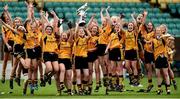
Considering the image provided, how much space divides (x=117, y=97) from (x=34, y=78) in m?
2.85

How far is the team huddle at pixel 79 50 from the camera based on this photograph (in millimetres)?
17359

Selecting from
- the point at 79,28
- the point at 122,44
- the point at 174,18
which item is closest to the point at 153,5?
the point at 174,18

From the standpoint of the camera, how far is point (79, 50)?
17.6 m

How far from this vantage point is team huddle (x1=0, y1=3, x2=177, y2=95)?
57.0 ft

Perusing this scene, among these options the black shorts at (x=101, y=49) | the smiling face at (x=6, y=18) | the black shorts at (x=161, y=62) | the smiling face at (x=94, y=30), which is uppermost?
the smiling face at (x=6, y=18)

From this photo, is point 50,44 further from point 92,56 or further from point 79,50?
point 92,56

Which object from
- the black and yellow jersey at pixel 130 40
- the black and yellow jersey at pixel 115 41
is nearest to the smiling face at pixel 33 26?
the black and yellow jersey at pixel 115 41

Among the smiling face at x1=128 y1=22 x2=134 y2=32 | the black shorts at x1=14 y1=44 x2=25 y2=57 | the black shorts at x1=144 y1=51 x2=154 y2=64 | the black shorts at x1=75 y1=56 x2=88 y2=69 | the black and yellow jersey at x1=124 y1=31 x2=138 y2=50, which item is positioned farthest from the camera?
the black and yellow jersey at x1=124 y1=31 x2=138 y2=50

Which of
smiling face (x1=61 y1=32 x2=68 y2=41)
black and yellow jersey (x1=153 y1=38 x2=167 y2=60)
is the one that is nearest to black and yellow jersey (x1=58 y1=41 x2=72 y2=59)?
smiling face (x1=61 y1=32 x2=68 y2=41)

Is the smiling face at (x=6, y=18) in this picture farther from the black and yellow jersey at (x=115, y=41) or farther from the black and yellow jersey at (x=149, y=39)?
the black and yellow jersey at (x=149, y=39)

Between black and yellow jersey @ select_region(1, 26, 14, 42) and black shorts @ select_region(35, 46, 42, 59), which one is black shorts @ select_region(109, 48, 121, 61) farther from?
black and yellow jersey @ select_region(1, 26, 14, 42)

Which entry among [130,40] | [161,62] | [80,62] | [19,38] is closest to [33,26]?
[19,38]

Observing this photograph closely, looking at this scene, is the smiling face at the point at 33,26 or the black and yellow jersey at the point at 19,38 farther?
the black and yellow jersey at the point at 19,38

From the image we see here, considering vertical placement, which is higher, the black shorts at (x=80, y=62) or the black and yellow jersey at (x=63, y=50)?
the black and yellow jersey at (x=63, y=50)
